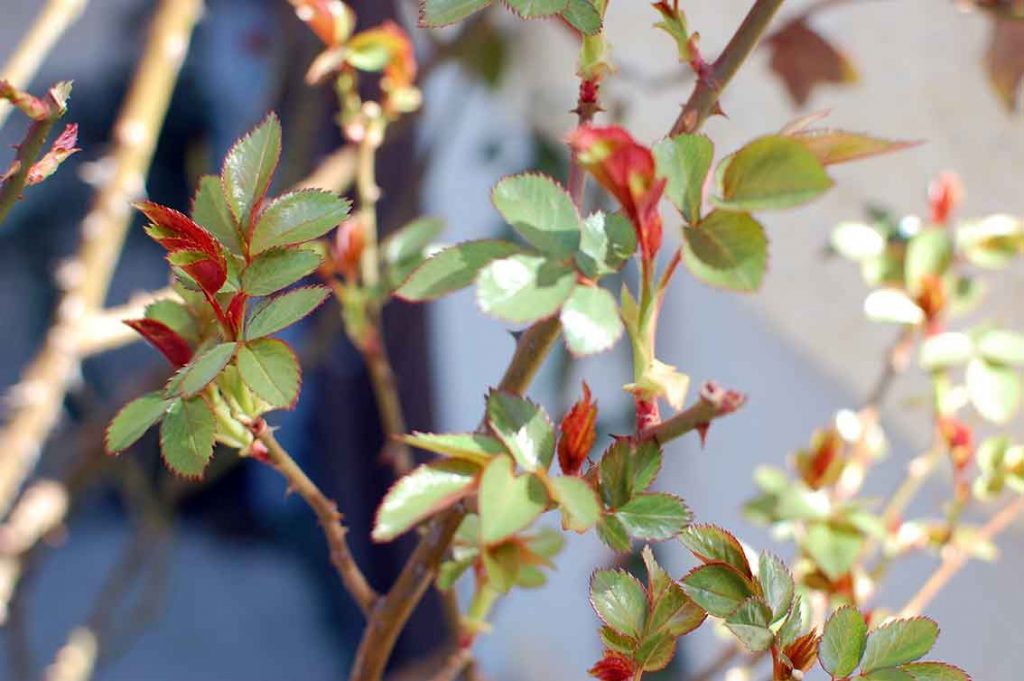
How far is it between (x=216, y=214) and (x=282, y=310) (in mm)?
36

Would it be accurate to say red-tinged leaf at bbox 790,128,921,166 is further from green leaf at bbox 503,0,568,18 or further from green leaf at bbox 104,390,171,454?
green leaf at bbox 104,390,171,454

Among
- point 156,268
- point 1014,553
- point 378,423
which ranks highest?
point 1014,553

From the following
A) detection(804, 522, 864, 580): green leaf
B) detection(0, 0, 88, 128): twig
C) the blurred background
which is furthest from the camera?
the blurred background

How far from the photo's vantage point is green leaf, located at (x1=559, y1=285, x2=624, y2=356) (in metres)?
0.23

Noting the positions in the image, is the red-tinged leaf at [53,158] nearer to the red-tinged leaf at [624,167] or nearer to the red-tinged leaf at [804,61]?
the red-tinged leaf at [624,167]

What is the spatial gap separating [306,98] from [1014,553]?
2.33 ft

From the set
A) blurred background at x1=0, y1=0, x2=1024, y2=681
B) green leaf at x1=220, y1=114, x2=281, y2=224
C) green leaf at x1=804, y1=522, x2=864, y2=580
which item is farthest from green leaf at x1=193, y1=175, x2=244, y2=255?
blurred background at x1=0, y1=0, x2=1024, y2=681

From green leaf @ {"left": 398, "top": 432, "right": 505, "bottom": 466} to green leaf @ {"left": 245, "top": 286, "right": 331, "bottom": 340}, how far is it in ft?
0.14

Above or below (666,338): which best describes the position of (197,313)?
above

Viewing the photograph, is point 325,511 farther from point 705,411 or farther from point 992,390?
point 992,390

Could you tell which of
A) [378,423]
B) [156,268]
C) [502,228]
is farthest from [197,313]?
[156,268]

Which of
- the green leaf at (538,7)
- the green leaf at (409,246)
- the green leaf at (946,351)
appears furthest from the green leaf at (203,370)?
the green leaf at (946,351)

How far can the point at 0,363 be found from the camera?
5.40ft

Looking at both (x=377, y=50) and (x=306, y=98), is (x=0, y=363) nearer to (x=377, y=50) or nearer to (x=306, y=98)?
(x=306, y=98)
